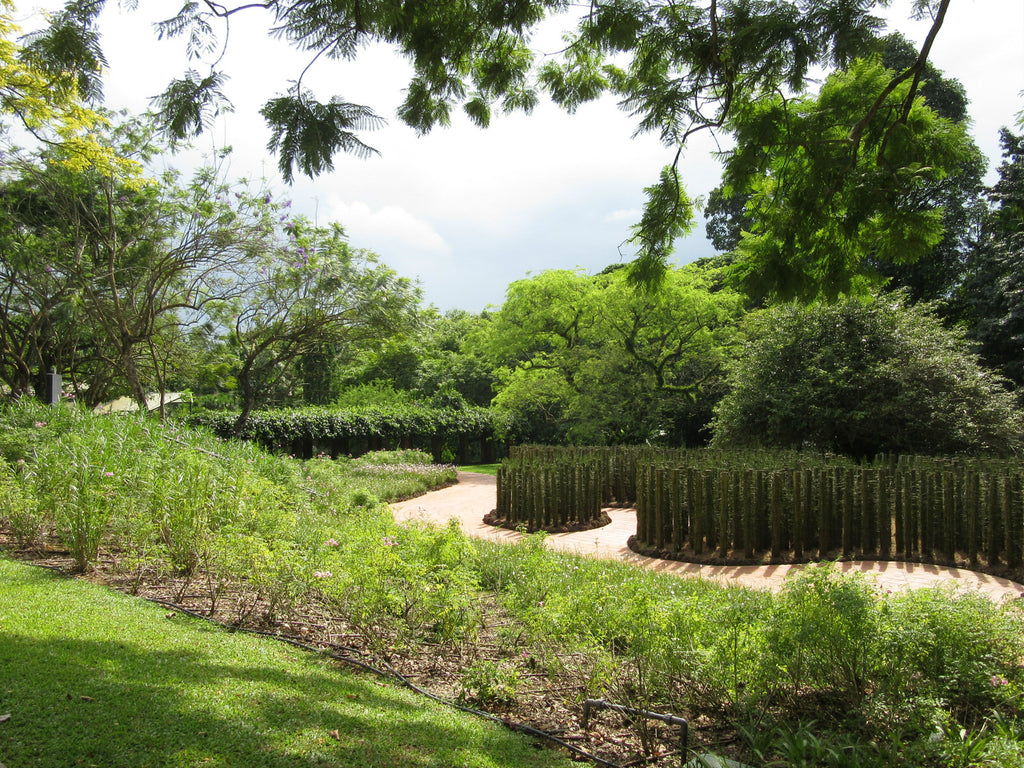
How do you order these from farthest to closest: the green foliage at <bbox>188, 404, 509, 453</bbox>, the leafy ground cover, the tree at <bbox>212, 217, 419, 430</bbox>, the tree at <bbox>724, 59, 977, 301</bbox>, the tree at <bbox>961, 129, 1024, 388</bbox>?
the tree at <bbox>961, 129, 1024, 388</bbox>
the green foliage at <bbox>188, 404, 509, 453</bbox>
the tree at <bbox>212, 217, 419, 430</bbox>
the tree at <bbox>724, 59, 977, 301</bbox>
the leafy ground cover

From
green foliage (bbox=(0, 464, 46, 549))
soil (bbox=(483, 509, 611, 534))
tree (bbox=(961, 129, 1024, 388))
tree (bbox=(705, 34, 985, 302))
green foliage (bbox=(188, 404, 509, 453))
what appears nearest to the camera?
green foliage (bbox=(0, 464, 46, 549))

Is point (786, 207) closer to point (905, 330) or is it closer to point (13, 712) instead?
point (13, 712)

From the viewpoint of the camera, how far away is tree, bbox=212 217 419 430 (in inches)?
541

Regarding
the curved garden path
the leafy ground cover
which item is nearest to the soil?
the curved garden path

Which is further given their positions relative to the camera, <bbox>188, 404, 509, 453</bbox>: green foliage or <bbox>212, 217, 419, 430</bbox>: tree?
<bbox>188, 404, 509, 453</bbox>: green foliage

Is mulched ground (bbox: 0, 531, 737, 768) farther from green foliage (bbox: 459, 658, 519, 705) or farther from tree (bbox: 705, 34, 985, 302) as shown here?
tree (bbox: 705, 34, 985, 302)

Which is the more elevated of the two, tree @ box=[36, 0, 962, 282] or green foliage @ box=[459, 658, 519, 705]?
tree @ box=[36, 0, 962, 282]

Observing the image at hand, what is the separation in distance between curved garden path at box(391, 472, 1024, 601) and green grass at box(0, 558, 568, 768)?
8.50 ft

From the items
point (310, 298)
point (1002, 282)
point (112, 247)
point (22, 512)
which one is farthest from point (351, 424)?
point (1002, 282)

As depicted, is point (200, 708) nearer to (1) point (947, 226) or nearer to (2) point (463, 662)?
(2) point (463, 662)

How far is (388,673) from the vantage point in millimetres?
3627

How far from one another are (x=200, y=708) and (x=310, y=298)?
39.8 ft

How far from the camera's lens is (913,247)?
4.39 m

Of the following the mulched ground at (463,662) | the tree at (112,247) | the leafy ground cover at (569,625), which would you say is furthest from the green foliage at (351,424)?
the mulched ground at (463,662)
